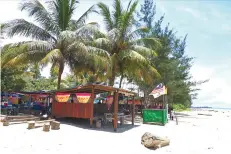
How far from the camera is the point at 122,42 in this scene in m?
20.7

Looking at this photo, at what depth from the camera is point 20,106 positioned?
61.6 ft

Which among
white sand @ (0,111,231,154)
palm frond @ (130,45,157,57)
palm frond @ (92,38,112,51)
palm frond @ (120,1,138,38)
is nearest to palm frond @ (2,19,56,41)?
palm frond @ (92,38,112,51)

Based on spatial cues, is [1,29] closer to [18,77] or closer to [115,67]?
[18,77]

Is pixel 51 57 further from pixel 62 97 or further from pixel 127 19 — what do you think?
pixel 127 19

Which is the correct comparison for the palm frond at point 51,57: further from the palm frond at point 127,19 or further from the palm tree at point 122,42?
the palm frond at point 127,19

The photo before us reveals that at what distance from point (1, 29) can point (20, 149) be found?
11186 millimetres

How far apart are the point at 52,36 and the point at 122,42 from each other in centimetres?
574

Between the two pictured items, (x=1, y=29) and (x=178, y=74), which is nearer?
(x=1, y=29)

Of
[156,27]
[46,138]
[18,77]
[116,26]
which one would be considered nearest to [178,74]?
[156,27]

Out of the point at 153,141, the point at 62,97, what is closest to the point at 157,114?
the point at 62,97

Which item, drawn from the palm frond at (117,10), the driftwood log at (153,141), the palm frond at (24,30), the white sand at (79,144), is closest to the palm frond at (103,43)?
the palm frond at (117,10)

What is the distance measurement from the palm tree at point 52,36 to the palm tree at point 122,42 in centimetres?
215

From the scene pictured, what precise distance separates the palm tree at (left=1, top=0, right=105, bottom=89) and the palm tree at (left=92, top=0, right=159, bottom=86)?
2.15 m

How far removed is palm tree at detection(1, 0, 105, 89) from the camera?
1658 centimetres
